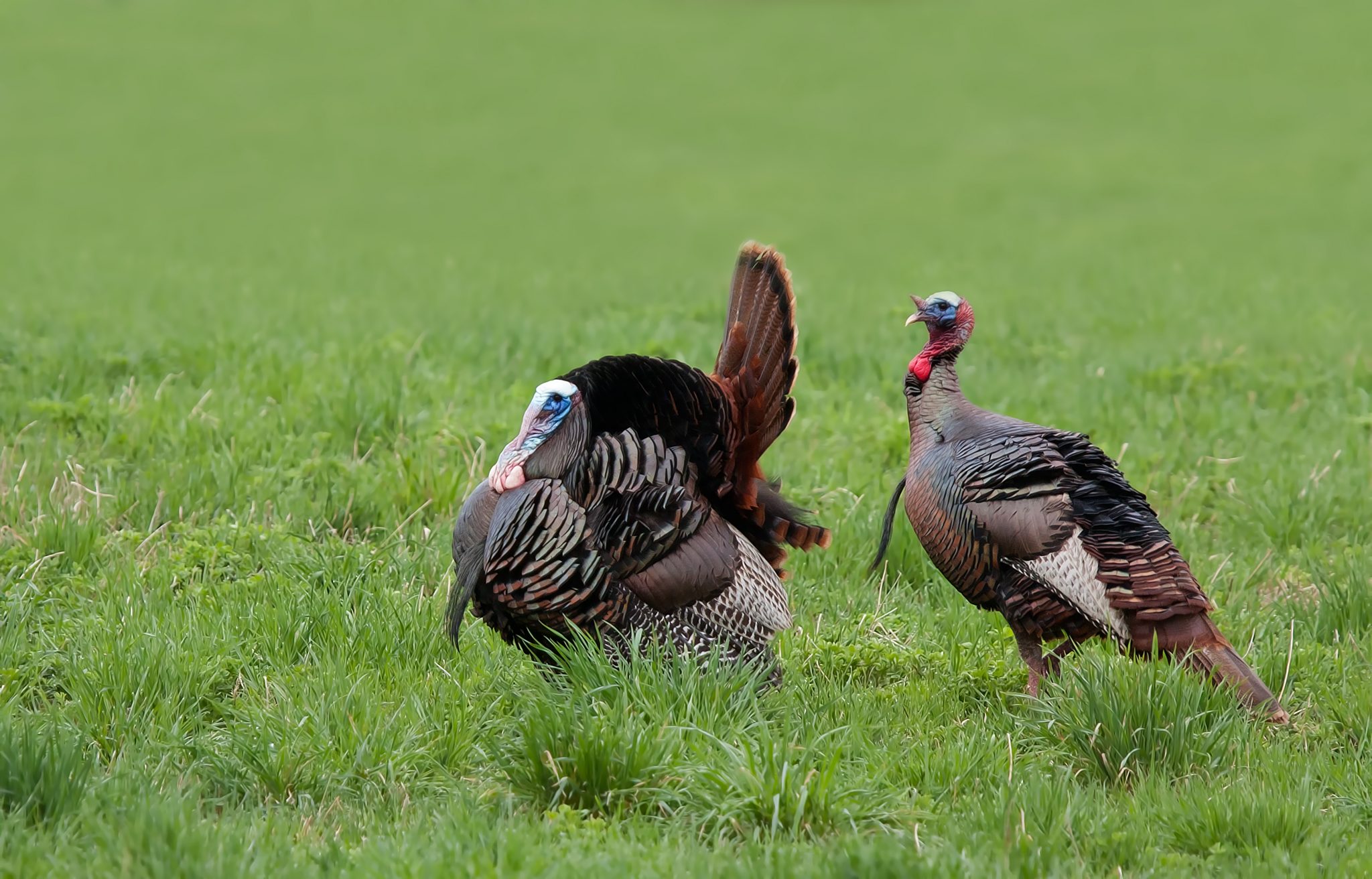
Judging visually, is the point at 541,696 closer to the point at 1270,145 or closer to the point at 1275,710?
the point at 1275,710

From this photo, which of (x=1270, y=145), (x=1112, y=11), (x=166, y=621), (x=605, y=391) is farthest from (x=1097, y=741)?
(x=1112, y=11)

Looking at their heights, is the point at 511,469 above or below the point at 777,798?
above

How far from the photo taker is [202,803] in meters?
3.75

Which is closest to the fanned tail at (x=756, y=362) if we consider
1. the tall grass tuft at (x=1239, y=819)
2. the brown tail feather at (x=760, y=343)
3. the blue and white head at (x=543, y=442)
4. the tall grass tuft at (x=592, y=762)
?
the brown tail feather at (x=760, y=343)

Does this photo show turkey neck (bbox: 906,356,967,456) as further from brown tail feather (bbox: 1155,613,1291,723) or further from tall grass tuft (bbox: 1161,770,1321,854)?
tall grass tuft (bbox: 1161,770,1321,854)

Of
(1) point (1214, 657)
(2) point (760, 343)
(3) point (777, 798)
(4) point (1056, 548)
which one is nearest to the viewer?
(3) point (777, 798)

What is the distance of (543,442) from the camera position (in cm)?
440

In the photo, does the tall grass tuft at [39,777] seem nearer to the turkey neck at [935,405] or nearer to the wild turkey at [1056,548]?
the wild turkey at [1056,548]

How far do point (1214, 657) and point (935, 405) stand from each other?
1.25 m

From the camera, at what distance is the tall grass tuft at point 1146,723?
393 centimetres

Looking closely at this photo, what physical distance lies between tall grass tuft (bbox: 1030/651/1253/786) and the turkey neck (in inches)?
41.4

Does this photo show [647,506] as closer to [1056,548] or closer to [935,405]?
[935,405]

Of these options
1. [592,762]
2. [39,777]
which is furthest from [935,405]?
[39,777]

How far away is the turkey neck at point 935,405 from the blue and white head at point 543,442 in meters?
1.25
